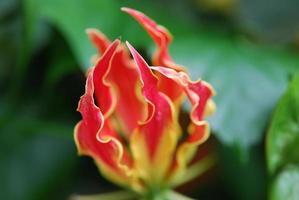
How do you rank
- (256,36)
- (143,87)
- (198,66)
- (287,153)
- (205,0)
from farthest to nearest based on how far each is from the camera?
(205,0), (256,36), (198,66), (287,153), (143,87)

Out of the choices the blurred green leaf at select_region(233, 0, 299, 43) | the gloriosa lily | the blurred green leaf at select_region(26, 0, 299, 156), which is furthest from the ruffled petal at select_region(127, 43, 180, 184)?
the blurred green leaf at select_region(233, 0, 299, 43)

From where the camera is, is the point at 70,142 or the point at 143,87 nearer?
the point at 143,87

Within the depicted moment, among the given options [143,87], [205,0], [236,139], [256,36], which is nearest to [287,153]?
[236,139]

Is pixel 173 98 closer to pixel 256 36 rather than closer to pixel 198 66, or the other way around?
pixel 198 66

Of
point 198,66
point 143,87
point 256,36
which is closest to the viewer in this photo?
point 143,87

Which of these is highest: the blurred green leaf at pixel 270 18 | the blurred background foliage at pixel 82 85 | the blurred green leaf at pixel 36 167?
the blurred green leaf at pixel 270 18

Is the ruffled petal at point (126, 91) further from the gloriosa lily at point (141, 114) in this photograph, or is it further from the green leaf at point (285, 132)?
the green leaf at point (285, 132)

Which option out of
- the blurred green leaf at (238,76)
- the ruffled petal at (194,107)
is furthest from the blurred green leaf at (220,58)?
the ruffled petal at (194,107)

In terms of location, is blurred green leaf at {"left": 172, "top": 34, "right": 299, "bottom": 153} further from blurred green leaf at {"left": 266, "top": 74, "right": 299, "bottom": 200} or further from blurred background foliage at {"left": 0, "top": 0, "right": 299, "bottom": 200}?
blurred green leaf at {"left": 266, "top": 74, "right": 299, "bottom": 200}
